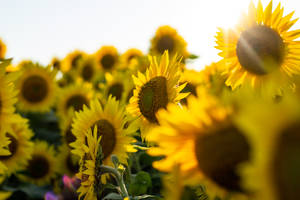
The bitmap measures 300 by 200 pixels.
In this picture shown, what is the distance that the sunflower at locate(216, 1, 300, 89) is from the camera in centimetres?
170

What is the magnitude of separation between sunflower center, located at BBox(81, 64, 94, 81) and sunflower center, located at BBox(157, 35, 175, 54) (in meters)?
1.46

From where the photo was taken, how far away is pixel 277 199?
50cm

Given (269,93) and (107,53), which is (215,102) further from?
(107,53)

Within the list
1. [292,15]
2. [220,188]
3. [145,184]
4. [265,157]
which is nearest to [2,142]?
[145,184]

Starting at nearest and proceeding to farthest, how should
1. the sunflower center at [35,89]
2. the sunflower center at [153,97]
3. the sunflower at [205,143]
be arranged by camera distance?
the sunflower at [205,143]
the sunflower center at [153,97]
the sunflower center at [35,89]

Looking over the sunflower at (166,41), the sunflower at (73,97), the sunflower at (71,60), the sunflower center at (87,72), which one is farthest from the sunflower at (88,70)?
the sunflower at (73,97)

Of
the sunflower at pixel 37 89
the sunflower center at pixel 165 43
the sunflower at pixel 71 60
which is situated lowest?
the sunflower at pixel 37 89

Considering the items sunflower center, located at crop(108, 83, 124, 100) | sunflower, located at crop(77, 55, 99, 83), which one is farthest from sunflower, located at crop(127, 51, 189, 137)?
sunflower, located at crop(77, 55, 99, 83)

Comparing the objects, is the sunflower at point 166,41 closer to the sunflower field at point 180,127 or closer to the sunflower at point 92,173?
A: the sunflower field at point 180,127

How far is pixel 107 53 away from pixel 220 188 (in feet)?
19.5

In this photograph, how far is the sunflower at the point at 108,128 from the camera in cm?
179

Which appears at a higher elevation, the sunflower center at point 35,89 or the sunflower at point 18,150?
the sunflower center at point 35,89

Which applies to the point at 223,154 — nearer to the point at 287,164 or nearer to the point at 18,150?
the point at 287,164

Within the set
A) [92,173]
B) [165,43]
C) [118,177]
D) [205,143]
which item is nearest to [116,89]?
[165,43]
